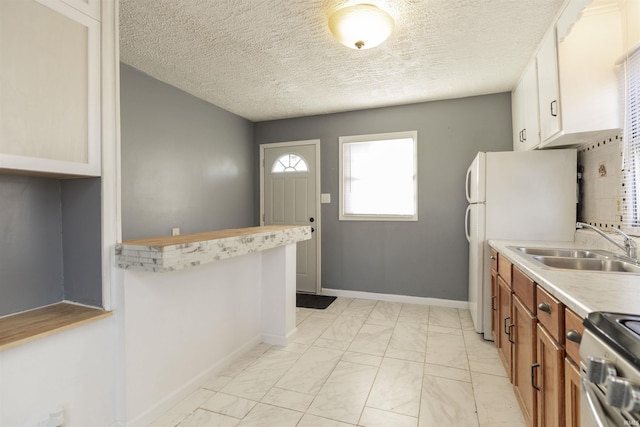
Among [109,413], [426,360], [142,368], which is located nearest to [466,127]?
[426,360]

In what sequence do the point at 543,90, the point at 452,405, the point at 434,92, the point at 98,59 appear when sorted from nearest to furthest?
the point at 98,59 → the point at 452,405 → the point at 543,90 → the point at 434,92

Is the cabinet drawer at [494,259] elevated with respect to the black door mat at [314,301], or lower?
elevated

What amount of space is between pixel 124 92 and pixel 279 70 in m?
1.37

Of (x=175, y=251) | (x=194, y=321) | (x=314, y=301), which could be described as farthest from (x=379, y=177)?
(x=175, y=251)

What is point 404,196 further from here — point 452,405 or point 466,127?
point 452,405

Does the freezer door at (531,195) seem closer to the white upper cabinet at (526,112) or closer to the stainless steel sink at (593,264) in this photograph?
the white upper cabinet at (526,112)

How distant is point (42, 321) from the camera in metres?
1.39

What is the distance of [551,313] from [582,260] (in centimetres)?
87

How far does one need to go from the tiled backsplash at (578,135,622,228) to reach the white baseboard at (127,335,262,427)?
2.85 metres

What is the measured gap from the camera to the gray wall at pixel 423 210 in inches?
137

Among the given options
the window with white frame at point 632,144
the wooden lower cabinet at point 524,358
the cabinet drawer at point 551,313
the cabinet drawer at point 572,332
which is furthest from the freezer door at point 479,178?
the cabinet drawer at point 572,332

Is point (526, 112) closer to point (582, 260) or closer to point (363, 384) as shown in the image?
point (582, 260)

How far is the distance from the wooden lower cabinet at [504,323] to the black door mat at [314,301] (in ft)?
6.18

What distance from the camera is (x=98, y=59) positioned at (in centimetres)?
151
